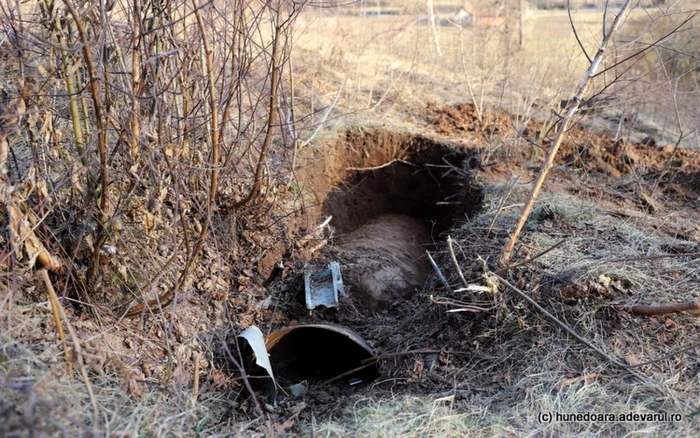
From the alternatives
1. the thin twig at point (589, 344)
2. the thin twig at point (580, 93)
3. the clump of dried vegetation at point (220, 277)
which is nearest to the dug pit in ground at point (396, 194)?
the clump of dried vegetation at point (220, 277)

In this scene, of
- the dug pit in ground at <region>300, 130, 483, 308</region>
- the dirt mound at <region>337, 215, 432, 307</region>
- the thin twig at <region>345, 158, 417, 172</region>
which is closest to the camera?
the dirt mound at <region>337, 215, 432, 307</region>

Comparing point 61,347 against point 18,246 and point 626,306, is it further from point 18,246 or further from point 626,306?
point 626,306

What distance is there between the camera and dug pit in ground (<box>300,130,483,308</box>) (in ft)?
18.8

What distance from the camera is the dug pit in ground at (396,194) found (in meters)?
5.73

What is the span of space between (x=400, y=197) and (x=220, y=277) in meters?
3.11

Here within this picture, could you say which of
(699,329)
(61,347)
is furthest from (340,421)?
(699,329)

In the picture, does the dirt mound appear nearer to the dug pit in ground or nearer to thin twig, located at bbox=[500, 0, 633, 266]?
the dug pit in ground

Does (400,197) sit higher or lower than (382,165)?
lower

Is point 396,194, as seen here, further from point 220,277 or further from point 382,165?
point 220,277

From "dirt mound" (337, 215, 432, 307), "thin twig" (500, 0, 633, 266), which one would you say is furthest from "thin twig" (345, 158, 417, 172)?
"thin twig" (500, 0, 633, 266)

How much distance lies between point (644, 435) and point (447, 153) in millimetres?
4132

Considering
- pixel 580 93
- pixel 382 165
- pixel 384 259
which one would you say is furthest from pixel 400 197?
pixel 580 93

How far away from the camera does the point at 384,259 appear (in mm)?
5320

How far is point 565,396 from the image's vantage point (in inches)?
125
